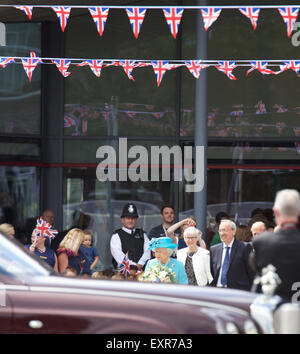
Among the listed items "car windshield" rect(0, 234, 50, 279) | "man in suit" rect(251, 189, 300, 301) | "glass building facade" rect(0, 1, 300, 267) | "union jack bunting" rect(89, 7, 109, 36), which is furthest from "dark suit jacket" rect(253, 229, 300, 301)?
"glass building facade" rect(0, 1, 300, 267)

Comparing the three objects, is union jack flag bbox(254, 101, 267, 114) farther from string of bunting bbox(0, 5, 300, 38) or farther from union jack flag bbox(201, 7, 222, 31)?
union jack flag bbox(201, 7, 222, 31)

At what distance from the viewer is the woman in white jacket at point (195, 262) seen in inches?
328

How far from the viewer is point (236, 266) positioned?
26.0 ft

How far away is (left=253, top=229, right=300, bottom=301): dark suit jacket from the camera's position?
5430 mm

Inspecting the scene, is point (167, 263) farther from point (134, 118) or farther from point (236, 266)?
point (134, 118)

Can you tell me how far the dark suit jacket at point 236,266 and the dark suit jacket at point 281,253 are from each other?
7.41ft

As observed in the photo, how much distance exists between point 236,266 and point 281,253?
2478 mm

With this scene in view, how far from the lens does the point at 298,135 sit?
13.6 metres

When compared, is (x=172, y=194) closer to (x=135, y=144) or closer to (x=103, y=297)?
(x=135, y=144)

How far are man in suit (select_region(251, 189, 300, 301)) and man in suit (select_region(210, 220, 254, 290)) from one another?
88.5 inches

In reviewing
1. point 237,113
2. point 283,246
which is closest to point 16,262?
point 283,246

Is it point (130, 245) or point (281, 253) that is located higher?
point (281, 253)
